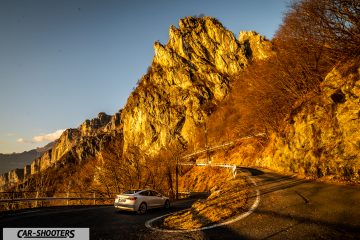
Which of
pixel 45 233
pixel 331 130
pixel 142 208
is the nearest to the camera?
pixel 45 233

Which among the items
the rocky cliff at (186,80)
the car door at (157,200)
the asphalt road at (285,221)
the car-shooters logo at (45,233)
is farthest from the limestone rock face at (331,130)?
the rocky cliff at (186,80)

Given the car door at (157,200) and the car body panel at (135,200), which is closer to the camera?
the car body panel at (135,200)

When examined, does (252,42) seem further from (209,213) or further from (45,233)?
(45,233)

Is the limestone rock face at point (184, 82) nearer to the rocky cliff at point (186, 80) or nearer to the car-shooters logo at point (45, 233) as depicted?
the rocky cliff at point (186, 80)

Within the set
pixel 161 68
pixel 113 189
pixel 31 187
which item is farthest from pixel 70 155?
pixel 113 189

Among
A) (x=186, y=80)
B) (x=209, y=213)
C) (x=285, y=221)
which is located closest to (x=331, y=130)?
(x=285, y=221)

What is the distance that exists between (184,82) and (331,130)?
8351cm

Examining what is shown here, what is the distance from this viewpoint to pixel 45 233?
32.3ft

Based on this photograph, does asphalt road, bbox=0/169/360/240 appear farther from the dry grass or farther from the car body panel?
the car body panel

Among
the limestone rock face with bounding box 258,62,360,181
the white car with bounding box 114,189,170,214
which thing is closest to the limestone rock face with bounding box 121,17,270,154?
the limestone rock face with bounding box 258,62,360,181

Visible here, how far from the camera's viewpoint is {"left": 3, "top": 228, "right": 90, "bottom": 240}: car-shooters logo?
30.4 feet

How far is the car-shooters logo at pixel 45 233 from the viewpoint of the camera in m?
9.26

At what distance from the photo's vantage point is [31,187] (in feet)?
171

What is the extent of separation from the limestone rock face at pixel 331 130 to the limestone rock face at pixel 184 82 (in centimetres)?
6763
